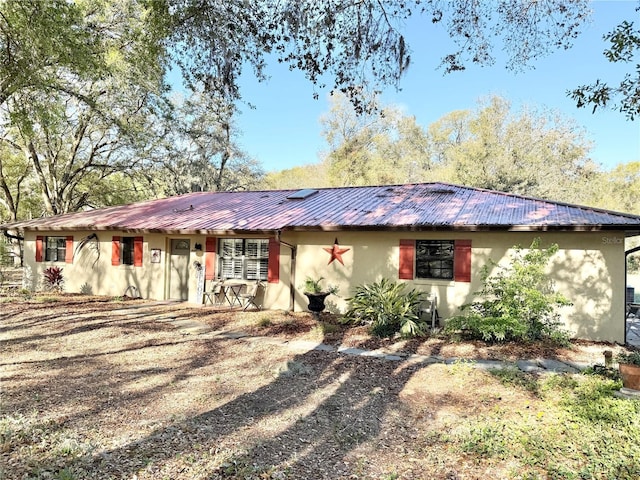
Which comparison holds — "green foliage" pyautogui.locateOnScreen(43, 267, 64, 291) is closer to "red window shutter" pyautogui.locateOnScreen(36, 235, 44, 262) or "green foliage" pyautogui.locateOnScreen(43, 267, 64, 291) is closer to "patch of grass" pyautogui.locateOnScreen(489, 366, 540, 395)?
"red window shutter" pyautogui.locateOnScreen(36, 235, 44, 262)

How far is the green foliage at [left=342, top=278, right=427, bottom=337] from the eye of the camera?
25.4 ft

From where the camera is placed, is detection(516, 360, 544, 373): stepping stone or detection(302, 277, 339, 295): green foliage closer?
detection(516, 360, 544, 373): stepping stone

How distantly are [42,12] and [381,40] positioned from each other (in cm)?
573

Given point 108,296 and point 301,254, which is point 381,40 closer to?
point 301,254

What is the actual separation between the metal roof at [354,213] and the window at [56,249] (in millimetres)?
666

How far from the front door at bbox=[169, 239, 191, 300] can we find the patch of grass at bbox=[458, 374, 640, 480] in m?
9.70

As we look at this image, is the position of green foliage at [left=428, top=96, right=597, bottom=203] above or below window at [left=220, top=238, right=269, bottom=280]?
above

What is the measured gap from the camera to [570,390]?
4707 mm

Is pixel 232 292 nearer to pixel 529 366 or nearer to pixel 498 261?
pixel 498 261

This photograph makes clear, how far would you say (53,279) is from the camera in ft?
41.8

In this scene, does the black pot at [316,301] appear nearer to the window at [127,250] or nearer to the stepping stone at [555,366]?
the stepping stone at [555,366]

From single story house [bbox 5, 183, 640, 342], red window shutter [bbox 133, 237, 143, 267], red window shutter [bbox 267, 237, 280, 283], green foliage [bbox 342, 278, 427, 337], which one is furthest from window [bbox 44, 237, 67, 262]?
green foliage [bbox 342, 278, 427, 337]

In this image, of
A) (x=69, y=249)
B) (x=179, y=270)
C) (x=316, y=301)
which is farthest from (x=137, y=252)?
(x=316, y=301)

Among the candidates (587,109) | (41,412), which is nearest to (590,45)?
(587,109)
